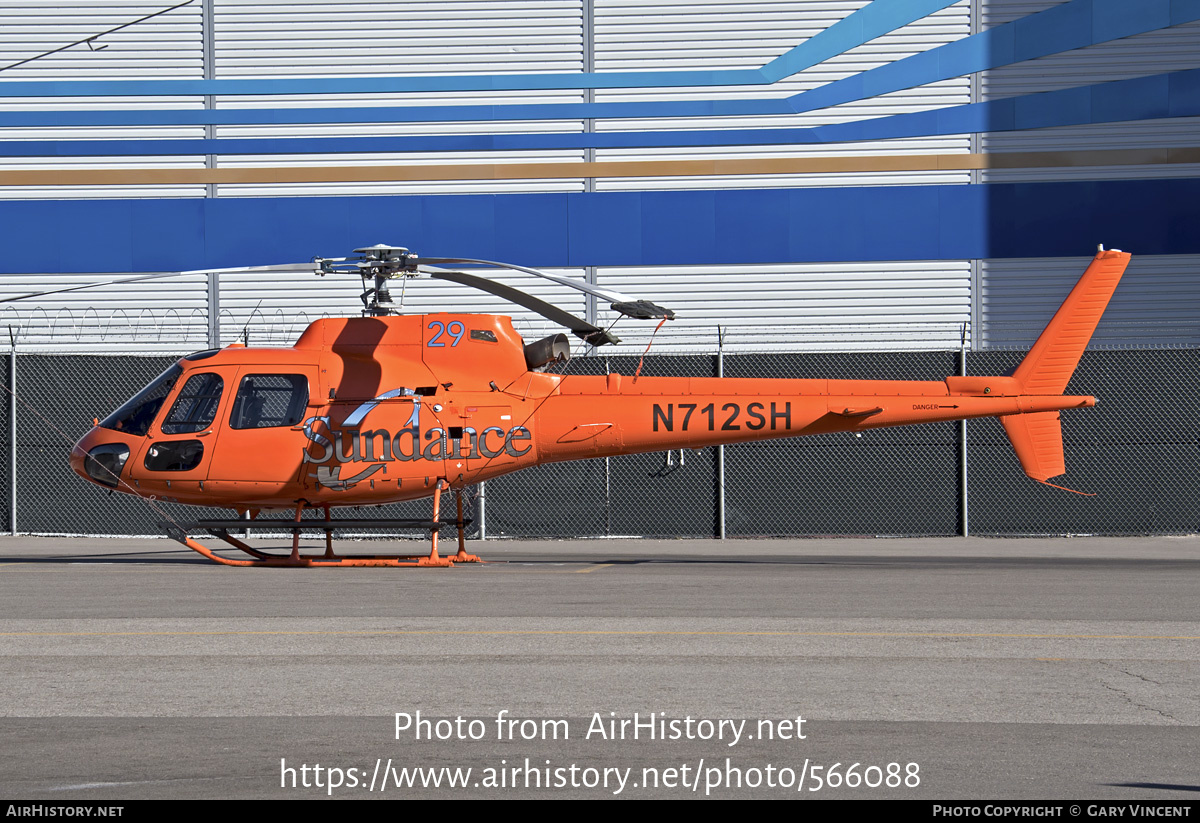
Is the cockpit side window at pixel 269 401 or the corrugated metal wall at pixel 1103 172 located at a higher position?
the corrugated metal wall at pixel 1103 172

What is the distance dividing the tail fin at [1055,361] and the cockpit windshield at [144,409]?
909 cm

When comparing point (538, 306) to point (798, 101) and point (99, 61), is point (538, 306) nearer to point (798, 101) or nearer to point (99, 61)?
point (798, 101)

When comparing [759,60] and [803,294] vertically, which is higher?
[759,60]

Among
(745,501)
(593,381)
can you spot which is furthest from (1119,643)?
(745,501)

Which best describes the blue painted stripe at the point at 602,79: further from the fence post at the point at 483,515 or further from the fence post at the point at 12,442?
the fence post at the point at 483,515

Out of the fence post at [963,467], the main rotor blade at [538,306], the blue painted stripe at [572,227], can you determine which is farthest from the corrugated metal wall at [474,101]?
the main rotor blade at [538,306]

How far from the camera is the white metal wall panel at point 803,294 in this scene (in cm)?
2423

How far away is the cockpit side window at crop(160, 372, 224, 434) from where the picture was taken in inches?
528

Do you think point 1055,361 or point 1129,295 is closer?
point 1055,361

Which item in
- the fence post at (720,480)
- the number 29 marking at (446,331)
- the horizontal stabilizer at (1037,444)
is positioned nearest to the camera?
the horizontal stabilizer at (1037,444)

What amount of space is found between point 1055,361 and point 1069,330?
371 mm

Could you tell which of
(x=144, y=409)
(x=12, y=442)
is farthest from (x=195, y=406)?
(x=12, y=442)

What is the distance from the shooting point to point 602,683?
730 centimetres

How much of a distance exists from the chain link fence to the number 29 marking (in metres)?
4.90
